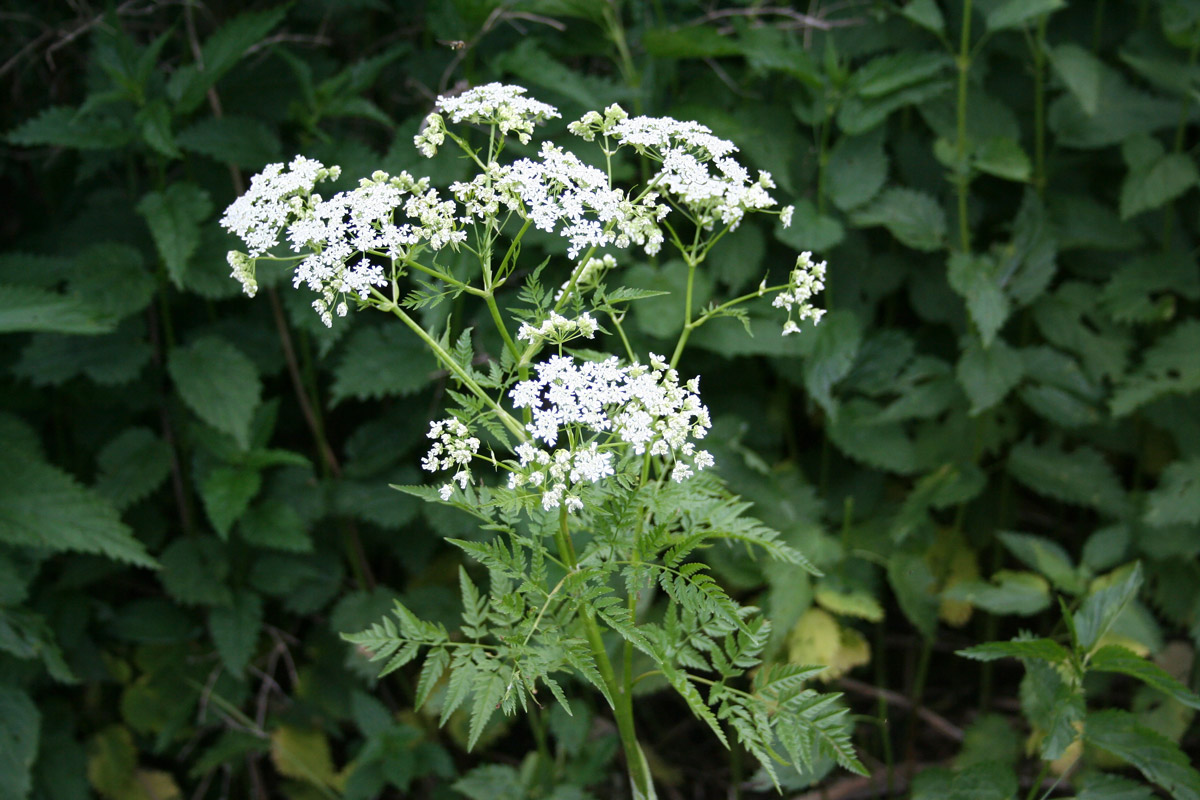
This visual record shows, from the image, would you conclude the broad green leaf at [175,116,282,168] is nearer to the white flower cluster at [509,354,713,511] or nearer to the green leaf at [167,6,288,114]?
the green leaf at [167,6,288,114]

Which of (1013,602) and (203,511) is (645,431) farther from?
(203,511)

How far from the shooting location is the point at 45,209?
11.3 feet

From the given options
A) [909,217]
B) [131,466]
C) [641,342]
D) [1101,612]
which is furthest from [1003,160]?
[131,466]

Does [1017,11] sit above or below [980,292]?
above

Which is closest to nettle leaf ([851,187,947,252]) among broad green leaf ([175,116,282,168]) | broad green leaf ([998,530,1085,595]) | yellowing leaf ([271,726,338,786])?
broad green leaf ([998,530,1085,595])

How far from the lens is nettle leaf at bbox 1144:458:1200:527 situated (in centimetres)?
271

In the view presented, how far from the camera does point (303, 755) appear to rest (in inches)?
120

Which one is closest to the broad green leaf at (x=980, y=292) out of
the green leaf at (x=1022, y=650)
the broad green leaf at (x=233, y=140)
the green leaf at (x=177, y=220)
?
the green leaf at (x=1022, y=650)

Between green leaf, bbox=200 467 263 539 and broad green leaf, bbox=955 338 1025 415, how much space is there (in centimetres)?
213

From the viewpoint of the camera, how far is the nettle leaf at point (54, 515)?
2.39 meters

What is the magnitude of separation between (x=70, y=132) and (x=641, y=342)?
1706 millimetres

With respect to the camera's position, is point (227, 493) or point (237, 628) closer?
point (227, 493)

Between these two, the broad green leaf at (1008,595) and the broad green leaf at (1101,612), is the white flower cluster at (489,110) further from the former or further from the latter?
the broad green leaf at (1008,595)

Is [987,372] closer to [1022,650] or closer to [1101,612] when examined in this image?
[1101,612]
